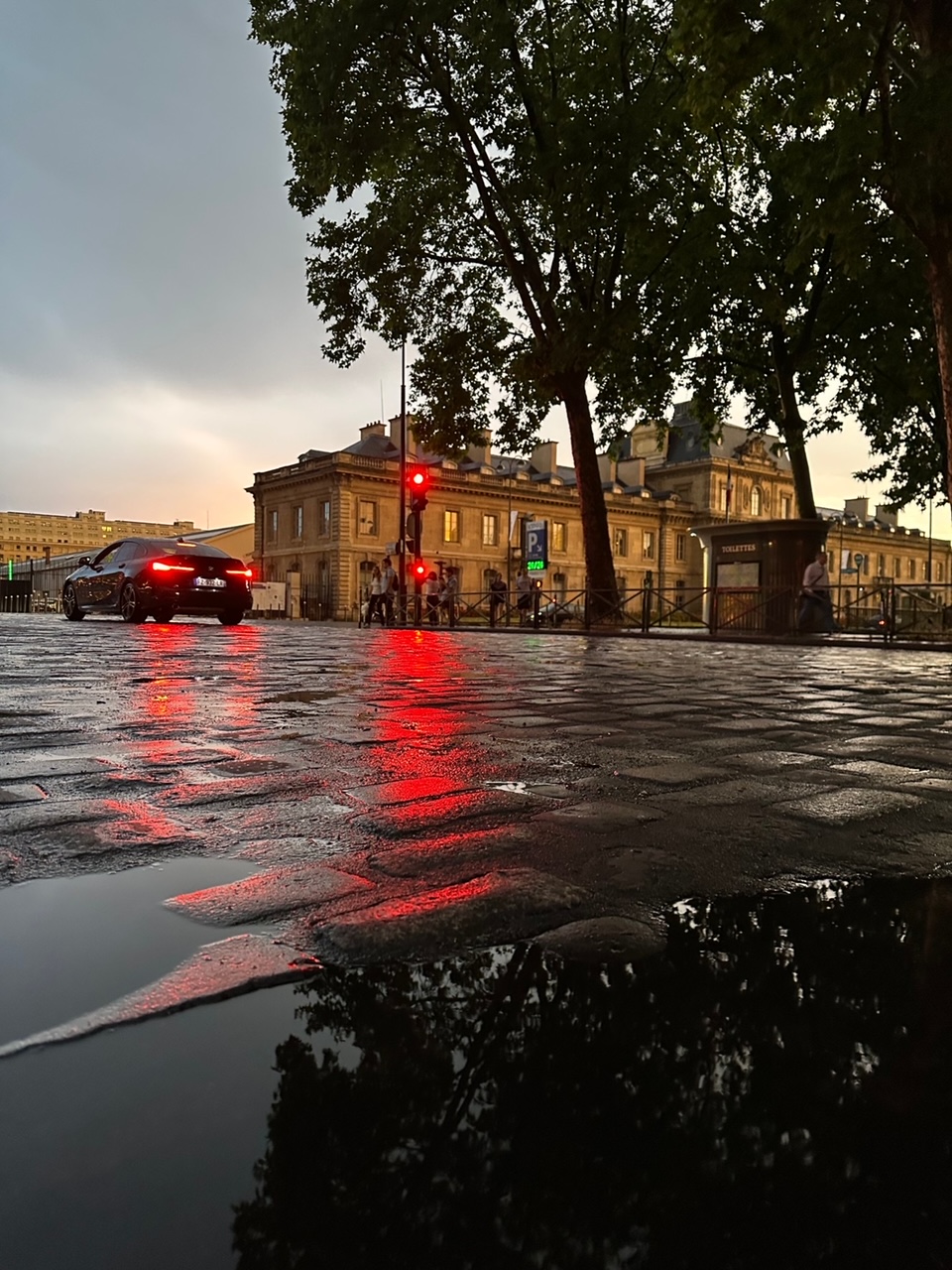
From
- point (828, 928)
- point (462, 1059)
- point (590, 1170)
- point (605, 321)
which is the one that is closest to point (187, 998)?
point (462, 1059)

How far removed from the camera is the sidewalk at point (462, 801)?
168cm

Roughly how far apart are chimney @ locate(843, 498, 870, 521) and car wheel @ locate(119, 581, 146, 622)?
79.7 metres

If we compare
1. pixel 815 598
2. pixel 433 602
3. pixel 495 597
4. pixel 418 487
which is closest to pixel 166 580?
pixel 418 487

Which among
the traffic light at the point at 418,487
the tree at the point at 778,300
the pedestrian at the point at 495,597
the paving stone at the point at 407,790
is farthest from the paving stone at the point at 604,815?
the pedestrian at the point at 495,597

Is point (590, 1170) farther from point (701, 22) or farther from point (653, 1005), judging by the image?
point (701, 22)

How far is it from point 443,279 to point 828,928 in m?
24.0

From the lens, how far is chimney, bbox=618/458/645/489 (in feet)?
233

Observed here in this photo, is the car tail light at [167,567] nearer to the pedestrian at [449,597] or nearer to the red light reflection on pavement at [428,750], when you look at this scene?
the pedestrian at [449,597]

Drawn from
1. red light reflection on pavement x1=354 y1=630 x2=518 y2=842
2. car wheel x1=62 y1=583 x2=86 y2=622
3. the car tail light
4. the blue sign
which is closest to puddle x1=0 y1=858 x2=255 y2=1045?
red light reflection on pavement x1=354 y1=630 x2=518 y2=842

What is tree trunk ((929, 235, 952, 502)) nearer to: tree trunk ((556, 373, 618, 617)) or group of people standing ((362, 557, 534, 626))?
tree trunk ((556, 373, 618, 617))

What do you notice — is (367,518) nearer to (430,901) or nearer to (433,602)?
(433,602)

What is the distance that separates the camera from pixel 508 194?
65.6ft

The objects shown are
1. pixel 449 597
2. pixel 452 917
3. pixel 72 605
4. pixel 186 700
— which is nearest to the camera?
pixel 452 917

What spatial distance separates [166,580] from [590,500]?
10.3m
